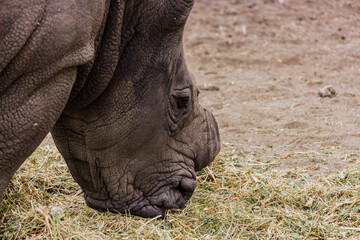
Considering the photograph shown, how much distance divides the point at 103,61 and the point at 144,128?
511 mm

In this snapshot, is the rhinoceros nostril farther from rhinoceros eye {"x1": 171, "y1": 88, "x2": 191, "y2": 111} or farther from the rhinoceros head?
rhinoceros eye {"x1": 171, "y1": 88, "x2": 191, "y2": 111}

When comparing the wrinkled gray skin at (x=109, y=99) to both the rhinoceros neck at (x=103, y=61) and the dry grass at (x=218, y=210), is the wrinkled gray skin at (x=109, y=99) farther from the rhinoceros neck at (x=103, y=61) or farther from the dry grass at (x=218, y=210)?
the dry grass at (x=218, y=210)

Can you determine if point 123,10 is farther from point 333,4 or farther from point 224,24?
point 333,4

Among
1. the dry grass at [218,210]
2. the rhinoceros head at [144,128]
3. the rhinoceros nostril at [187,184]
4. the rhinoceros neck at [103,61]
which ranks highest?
the rhinoceros neck at [103,61]

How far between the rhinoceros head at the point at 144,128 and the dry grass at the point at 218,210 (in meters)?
0.17

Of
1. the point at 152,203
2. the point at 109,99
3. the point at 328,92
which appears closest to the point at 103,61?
the point at 109,99

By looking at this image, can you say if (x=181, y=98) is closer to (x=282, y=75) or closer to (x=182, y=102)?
(x=182, y=102)

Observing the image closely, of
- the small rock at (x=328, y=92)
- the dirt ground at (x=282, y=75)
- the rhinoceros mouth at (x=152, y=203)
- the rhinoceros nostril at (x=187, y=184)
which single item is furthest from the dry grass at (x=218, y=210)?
the small rock at (x=328, y=92)

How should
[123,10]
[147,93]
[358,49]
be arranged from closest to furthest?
[123,10], [147,93], [358,49]

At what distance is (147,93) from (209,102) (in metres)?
3.12

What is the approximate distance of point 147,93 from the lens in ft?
10.9

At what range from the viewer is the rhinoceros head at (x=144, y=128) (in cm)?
323

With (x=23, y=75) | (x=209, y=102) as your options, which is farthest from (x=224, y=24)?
(x=23, y=75)

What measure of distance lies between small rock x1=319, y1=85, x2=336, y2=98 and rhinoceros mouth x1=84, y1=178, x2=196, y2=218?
3.00 meters
